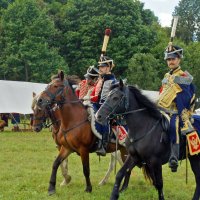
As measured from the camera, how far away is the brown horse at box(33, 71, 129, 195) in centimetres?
1041

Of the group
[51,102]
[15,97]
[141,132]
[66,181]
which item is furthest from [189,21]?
[141,132]

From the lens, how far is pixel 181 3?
289 ft

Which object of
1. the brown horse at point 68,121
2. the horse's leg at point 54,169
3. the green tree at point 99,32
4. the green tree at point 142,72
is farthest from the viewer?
the green tree at point 99,32

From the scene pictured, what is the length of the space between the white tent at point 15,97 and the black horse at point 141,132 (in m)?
19.6

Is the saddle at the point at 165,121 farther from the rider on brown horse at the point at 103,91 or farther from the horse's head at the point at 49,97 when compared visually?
the horse's head at the point at 49,97

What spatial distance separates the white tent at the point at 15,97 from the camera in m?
28.1

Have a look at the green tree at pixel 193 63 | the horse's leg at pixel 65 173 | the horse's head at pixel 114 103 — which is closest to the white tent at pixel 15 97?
the horse's leg at pixel 65 173

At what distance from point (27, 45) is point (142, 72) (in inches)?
463

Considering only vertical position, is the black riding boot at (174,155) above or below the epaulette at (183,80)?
below

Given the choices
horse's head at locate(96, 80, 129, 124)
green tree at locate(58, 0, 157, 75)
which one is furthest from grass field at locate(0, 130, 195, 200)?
green tree at locate(58, 0, 157, 75)

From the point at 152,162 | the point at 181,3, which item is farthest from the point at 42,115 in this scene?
the point at 181,3

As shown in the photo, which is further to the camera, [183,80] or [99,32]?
[99,32]

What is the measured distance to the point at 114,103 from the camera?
8500 millimetres

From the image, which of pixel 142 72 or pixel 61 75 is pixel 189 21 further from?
pixel 61 75
